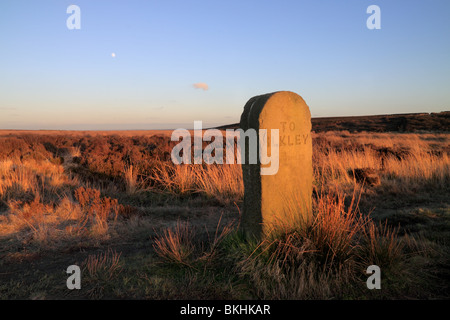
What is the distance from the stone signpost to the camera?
11.8 feet

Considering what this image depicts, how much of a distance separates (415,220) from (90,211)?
17.6 ft

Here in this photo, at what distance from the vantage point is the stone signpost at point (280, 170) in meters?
3.61

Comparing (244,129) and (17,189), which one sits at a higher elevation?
(244,129)

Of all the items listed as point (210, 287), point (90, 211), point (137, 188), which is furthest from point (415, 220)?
Result: point (137, 188)

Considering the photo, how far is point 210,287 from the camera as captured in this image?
10.4 ft

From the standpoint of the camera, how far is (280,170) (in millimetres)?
3725

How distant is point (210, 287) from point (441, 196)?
245 inches

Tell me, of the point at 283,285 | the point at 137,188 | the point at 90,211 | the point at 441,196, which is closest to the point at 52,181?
the point at 137,188
